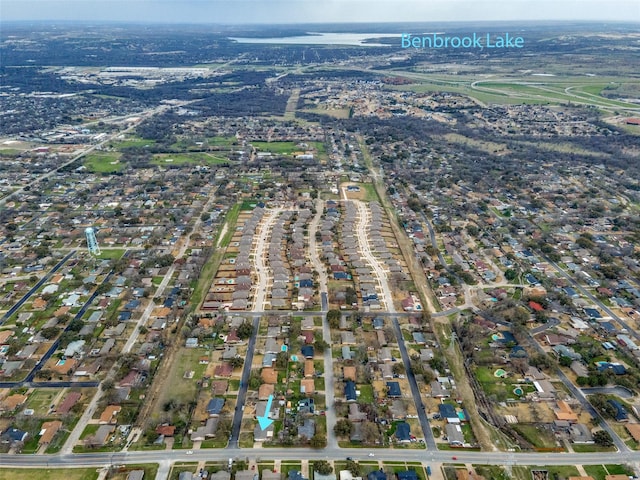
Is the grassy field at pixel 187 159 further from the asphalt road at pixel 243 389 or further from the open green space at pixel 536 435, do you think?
the open green space at pixel 536 435

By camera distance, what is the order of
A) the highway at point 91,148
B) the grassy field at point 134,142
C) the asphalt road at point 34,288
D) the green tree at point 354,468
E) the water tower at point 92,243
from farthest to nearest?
the grassy field at point 134,142, the highway at point 91,148, the water tower at point 92,243, the asphalt road at point 34,288, the green tree at point 354,468

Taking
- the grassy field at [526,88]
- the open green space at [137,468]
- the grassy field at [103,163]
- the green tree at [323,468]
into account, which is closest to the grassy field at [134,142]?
the grassy field at [103,163]

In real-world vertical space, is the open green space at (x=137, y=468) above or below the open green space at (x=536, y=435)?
above

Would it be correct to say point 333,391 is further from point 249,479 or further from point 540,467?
point 540,467

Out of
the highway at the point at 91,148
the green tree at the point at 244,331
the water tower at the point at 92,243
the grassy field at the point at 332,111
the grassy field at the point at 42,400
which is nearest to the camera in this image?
the grassy field at the point at 42,400

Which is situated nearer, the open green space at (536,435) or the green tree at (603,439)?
the green tree at (603,439)

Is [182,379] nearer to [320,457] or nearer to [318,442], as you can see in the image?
[318,442]
